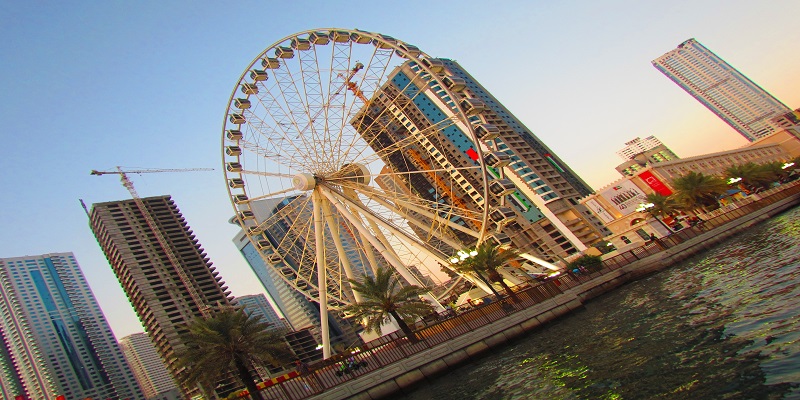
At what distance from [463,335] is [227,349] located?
1250cm

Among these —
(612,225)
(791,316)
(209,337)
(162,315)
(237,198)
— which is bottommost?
(791,316)

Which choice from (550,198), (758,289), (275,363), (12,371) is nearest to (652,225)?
(550,198)

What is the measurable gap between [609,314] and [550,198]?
264 feet

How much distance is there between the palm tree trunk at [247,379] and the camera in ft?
80.9

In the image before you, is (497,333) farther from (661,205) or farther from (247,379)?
(661,205)

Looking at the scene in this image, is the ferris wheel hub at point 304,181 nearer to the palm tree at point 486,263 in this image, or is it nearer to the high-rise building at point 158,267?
the palm tree at point 486,263

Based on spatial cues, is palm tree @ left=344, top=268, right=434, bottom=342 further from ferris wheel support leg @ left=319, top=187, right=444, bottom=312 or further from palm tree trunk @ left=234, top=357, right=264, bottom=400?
palm tree trunk @ left=234, top=357, right=264, bottom=400

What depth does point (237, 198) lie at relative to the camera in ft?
139

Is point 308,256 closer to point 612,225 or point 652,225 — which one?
point 652,225

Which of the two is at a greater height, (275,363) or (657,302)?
(275,363)

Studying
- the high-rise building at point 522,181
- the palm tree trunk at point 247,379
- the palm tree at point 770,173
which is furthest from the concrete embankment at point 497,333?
the high-rise building at point 522,181

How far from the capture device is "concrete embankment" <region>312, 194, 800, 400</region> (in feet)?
84.6

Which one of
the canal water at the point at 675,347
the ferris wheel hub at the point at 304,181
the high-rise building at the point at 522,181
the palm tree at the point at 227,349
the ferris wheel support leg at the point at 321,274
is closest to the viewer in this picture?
the canal water at the point at 675,347

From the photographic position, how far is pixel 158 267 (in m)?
141
